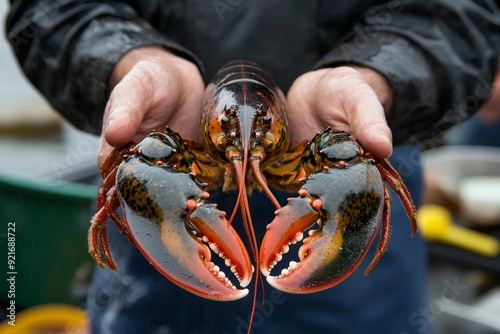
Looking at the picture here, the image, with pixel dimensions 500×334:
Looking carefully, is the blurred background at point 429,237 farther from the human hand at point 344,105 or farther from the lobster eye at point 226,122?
the lobster eye at point 226,122

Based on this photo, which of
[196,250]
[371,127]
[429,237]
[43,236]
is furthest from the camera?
[429,237]

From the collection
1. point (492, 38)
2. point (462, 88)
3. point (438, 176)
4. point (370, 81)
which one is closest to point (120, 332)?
point (370, 81)

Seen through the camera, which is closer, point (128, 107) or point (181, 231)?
point (181, 231)

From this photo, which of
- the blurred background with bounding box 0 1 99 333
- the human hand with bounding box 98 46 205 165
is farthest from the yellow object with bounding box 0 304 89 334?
the human hand with bounding box 98 46 205 165

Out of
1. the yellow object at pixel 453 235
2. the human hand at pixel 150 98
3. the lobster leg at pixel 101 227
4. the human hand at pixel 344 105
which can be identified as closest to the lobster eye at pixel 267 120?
the human hand at pixel 344 105

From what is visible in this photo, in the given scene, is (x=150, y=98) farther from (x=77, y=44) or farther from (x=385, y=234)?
(x=385, y=234)

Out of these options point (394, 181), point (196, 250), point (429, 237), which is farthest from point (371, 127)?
point (429, 237)

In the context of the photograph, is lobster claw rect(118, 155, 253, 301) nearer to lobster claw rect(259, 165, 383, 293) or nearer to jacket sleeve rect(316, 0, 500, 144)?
lobster claw rect(259, 165, 383, 293)
